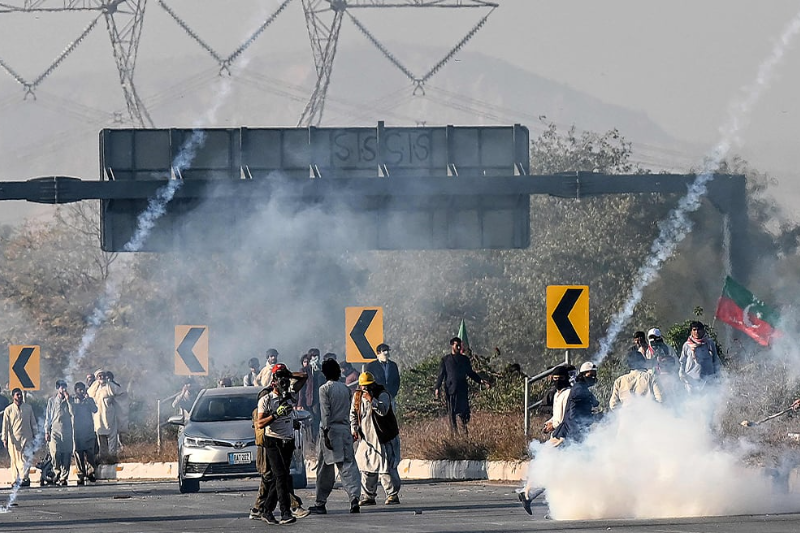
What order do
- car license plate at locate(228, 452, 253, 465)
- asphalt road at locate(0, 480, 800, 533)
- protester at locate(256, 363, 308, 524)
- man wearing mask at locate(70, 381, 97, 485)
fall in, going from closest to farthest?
asphalt road at locate(0, 480, 800, 533) < protester at locate(256, 363, 308, 524) < car license plate at locate(228, 452, 253, 465) < man wearing mask at locate(70, 381, 97, 485)

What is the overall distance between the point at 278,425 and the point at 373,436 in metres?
1.91

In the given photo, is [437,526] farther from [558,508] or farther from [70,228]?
[70,228]

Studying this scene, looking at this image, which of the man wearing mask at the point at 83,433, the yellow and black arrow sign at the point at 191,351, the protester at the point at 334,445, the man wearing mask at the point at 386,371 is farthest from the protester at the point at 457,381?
the protester at the point at 334,445

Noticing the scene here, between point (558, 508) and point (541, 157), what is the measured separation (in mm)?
49885

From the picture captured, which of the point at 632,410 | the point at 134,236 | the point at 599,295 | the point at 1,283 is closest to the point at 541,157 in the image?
the point at 599,295

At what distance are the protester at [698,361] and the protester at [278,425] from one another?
627 centimetres

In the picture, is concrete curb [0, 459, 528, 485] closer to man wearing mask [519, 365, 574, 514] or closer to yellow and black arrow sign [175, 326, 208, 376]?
yellow and black arrow sign [175, 326, 208, 376]

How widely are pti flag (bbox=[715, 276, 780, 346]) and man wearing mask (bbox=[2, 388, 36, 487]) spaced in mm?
12061

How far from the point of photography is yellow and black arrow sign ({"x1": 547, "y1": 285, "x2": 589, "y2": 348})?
75.4 ft

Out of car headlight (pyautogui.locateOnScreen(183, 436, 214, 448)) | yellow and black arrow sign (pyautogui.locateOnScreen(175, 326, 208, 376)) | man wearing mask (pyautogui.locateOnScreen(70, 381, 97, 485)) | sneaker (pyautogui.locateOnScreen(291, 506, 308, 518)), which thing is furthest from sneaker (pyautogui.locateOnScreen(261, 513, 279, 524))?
yellow and black arrow sign (pyautogui.locateOnScreen(175, 326, 208, 376))

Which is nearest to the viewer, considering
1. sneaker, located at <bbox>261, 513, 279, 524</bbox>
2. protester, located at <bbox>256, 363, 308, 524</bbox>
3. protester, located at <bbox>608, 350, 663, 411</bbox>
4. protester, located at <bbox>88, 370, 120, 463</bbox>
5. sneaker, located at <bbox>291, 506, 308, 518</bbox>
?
sneaker, located at <bbox>261, 513, 279, 524</bbox>

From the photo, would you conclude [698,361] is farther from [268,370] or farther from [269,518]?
[268,370]

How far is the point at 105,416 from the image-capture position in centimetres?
3152

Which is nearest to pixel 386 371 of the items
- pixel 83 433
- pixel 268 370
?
pixel 268 370
